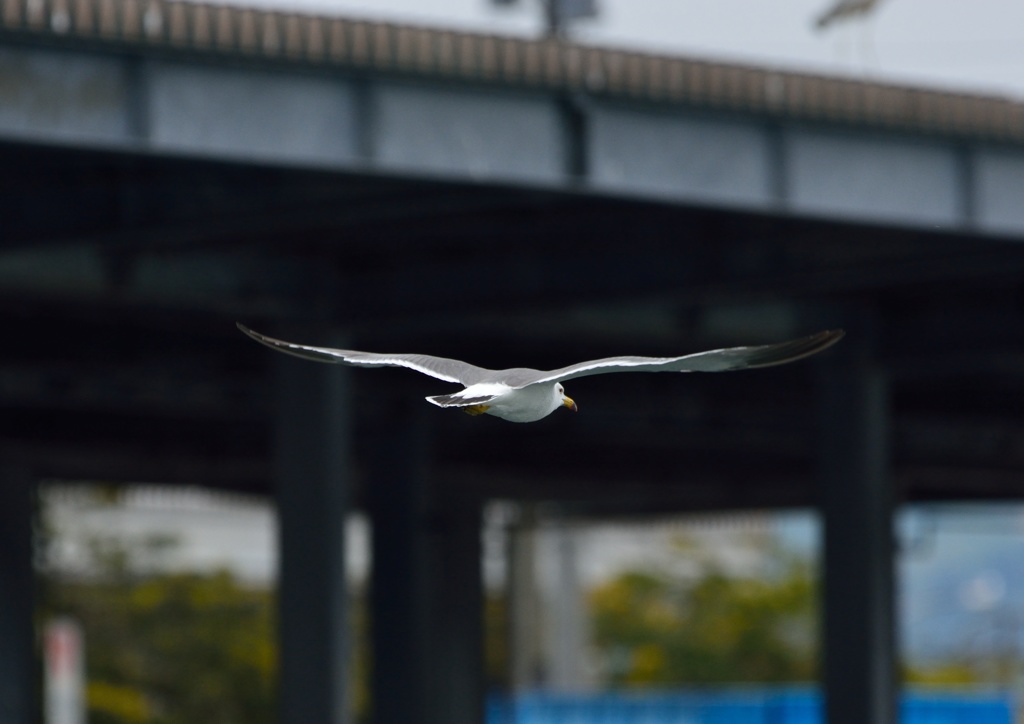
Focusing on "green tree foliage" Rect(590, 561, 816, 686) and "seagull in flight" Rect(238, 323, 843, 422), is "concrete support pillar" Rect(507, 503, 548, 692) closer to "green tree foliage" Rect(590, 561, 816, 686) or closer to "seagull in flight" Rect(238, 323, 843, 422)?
"green tree foliage" Rect(590, 561, 816, 686)

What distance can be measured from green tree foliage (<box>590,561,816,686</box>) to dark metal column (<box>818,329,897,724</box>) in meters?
71.9

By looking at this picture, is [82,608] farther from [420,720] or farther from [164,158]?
[164,158]

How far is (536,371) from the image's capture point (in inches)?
473

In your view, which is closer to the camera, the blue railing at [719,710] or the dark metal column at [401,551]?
the dark metal column at [401,551]

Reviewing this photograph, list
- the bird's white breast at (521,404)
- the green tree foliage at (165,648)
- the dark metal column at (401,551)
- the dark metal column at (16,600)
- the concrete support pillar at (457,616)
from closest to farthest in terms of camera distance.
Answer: the bird's white breast at (521,404), the dark metal column at (401,551), the dark metal column at (16,600), the concrete support pillar at (457,616), the green tree foliage at (165,648)

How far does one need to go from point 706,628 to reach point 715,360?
11048cm

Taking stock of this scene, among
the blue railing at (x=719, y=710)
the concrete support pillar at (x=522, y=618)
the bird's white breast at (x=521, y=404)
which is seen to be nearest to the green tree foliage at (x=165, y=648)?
the concrete support pillar at (x=522, y=618)

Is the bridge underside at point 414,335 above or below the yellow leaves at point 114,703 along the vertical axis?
above

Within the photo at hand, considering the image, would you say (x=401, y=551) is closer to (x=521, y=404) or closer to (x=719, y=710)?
(x=719, y=710)

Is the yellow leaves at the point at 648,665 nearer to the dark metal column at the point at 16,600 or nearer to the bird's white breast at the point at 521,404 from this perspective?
the dark metal column at the point at 16,600

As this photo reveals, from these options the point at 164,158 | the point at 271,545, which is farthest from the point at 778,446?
the point at 271,545

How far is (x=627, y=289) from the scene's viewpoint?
34844 millimetres

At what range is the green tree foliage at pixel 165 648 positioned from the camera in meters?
81.9

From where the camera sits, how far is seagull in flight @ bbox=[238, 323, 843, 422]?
11211 mm
